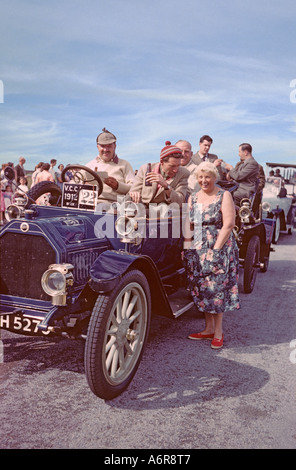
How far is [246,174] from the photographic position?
22.6 feet

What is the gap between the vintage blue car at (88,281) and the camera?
2766 mm

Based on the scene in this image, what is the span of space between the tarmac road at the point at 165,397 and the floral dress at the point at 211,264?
426 millimetres

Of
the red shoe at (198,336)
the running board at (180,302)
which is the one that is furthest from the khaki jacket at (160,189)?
the red shoe at (198,336)

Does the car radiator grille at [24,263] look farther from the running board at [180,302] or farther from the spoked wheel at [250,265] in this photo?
the spoked wheel at [250,265]

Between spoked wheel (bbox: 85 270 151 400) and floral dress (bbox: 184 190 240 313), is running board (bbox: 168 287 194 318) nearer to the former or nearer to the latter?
floral dress (bbox: 184 190 240 313)

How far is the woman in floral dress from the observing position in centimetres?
381

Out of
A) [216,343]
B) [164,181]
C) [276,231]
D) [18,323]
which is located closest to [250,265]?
[216,343]

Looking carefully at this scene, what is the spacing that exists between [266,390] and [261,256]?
13.6 feet

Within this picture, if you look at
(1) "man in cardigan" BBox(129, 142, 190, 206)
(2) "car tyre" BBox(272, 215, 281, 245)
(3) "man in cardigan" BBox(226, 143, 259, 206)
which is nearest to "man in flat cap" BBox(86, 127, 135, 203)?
(1) "man in cardigan" BBox(129, 142, 190, 206)

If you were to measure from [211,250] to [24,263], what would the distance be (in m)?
1.69

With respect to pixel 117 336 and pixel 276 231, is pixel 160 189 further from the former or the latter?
pixel 276 231

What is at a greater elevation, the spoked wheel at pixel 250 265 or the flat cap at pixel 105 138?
the flat cap at pixel 105 138

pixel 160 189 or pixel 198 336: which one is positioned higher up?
pixel 160 189
